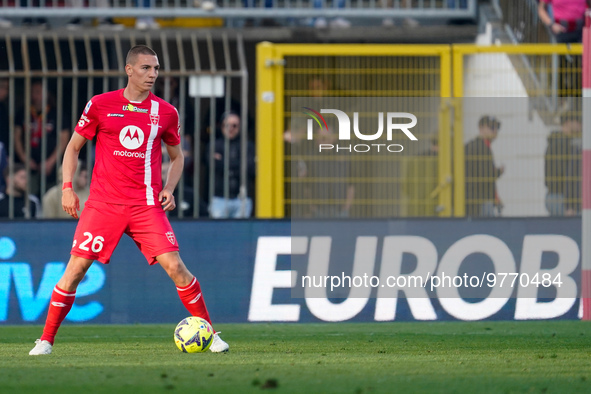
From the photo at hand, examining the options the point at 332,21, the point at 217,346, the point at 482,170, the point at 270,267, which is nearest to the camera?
the point at 217,346

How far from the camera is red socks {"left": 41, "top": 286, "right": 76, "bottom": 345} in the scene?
7480mm

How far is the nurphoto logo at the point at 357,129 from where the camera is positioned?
438 inches

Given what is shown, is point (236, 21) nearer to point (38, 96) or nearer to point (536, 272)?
point (38, 96)

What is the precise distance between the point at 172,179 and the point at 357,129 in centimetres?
358

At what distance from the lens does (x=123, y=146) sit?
771cm

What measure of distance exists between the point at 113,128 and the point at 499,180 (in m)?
4.98

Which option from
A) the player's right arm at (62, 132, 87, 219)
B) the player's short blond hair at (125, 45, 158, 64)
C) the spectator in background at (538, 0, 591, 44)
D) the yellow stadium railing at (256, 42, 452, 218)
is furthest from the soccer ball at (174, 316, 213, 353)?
the spectator in background at (538, 0, 591, 44)

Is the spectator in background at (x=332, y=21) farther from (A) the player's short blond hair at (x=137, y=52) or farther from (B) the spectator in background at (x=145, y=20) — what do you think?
(A) the player's short blond hair at (x=137, y=52)

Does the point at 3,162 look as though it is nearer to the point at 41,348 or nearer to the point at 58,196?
the point at 58,196

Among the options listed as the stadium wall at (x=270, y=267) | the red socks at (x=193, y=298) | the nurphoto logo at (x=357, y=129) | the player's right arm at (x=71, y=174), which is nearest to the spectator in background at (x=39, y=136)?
the stadium wall at (x=270, y=267)

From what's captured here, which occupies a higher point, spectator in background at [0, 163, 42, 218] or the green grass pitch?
spectator in background at [0, 163, 42, 218]

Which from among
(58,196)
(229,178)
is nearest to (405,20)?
(229,178)

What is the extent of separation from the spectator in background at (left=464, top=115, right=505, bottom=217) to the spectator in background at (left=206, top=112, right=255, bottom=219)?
236cm

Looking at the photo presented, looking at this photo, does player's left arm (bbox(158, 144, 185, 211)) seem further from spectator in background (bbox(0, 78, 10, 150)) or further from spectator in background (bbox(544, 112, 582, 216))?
spectator in background (bbox(544, 112, 582, 216))
